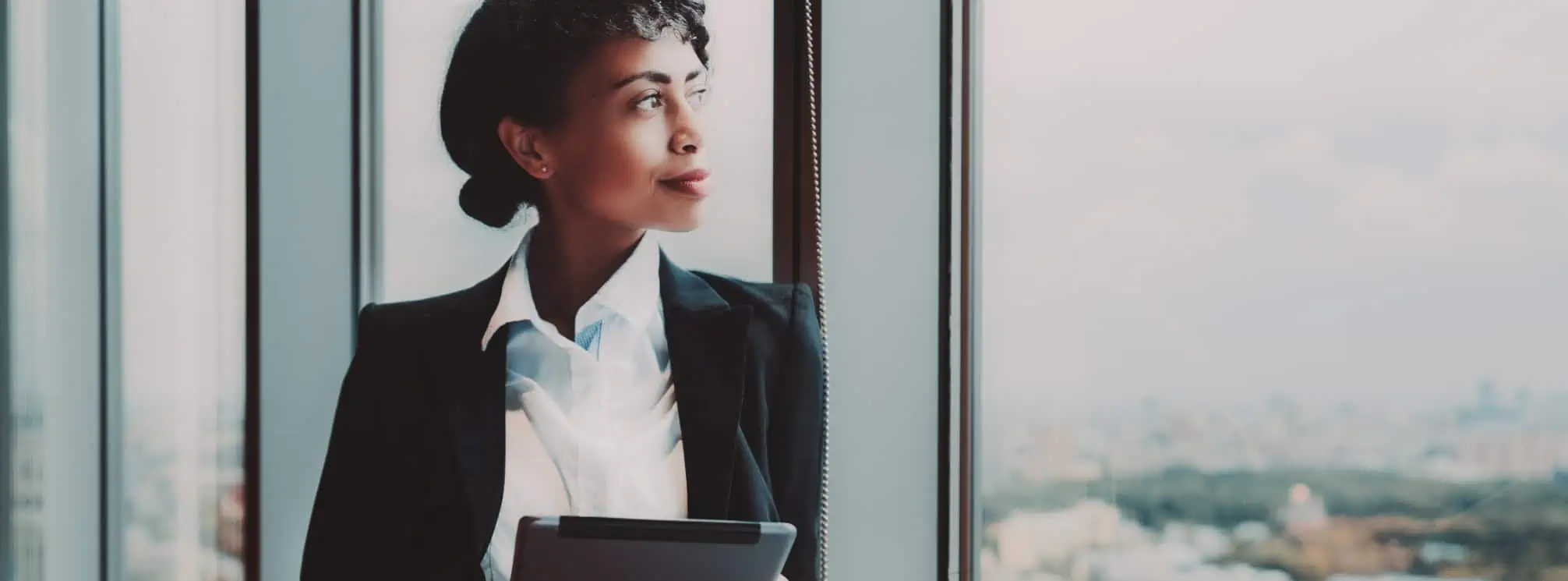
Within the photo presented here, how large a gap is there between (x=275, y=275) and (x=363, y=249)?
16cm

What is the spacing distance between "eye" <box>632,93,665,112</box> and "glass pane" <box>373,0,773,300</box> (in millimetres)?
78

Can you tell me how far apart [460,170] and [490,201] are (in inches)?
3.5

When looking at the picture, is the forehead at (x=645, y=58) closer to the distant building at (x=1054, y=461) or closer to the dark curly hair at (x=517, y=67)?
the dark curly hair at (x=517, y=67)

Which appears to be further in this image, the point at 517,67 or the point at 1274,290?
the point at 517,67

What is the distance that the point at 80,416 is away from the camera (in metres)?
2.89

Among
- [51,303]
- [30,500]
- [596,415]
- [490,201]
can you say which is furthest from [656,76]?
[30,500]

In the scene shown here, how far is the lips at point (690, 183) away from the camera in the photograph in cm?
208

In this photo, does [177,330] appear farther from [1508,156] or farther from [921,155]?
[1508,156]

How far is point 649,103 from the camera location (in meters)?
2.08

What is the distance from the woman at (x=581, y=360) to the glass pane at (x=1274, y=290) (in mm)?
328

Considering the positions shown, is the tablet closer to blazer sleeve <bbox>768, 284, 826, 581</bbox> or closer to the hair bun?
blazer sleeve <bbox>768, 284, 826, 581</bbox>

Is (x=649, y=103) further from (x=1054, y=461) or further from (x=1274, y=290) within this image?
(x=1274, y=290)

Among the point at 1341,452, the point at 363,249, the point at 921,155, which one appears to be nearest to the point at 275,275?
the point at 363,249

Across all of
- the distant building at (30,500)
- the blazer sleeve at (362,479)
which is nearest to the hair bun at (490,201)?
the blazer sleeve at (362,479)
